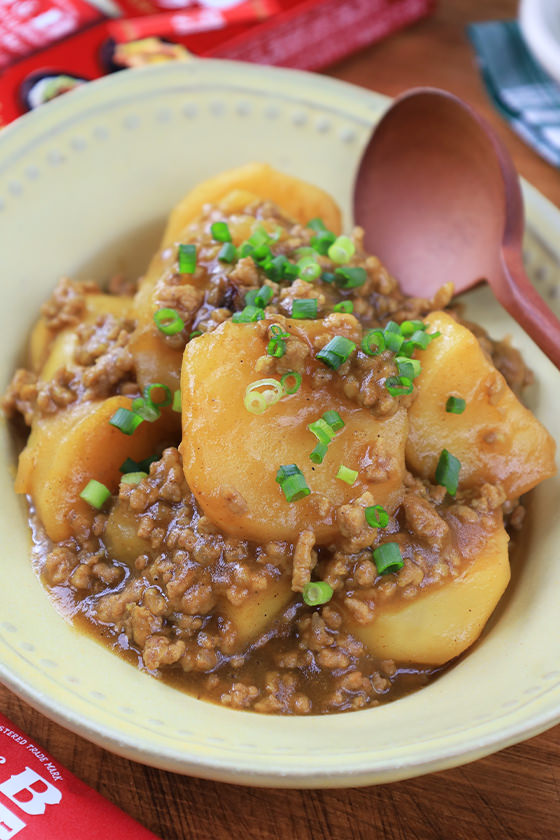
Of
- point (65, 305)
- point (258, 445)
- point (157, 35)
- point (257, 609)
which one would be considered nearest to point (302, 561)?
point (257, 609)

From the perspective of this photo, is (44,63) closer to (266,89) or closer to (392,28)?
(266,89)

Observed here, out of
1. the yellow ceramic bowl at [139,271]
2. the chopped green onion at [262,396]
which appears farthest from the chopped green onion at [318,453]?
the yellow ceramic bowl at [139,271]

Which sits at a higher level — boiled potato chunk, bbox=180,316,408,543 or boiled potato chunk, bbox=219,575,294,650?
boiled potato chunk, bbox=180,316,408,543

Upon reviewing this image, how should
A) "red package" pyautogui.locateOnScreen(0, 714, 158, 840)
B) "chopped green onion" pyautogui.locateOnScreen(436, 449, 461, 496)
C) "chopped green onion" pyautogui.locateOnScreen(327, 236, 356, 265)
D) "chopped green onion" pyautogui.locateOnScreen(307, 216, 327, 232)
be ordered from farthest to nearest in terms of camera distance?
"chopped green onion" pyautogui.locateOnScreen(307, 216, 327, 232)
"chopped green onion" pyautogui.locateOnScreen(327, 236, 356, 265)
"chopped green onion" pyautogui.locateOnScreen(436, 449, 461, 496)
"red package" pyautogui.locateOnScreen(0, 714, 158, 840)

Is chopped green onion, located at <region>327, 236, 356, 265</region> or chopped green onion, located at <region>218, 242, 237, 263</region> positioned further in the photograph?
chopped green onion, located at <region>327, 236, 356, 265</region>

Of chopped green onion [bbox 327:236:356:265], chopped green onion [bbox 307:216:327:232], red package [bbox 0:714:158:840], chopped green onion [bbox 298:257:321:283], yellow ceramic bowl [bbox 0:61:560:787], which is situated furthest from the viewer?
chopped green onion [bbox 307:216:327:232]

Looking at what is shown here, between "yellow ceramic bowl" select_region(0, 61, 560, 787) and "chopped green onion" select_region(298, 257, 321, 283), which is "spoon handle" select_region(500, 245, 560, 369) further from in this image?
"chopped green onion" select_region(298, 257, 321, 283)

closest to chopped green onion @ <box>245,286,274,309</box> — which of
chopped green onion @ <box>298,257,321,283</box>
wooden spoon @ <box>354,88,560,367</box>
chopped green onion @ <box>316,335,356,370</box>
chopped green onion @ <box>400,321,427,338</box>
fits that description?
chopped green onion @ <box>298,257,321,283</box>
